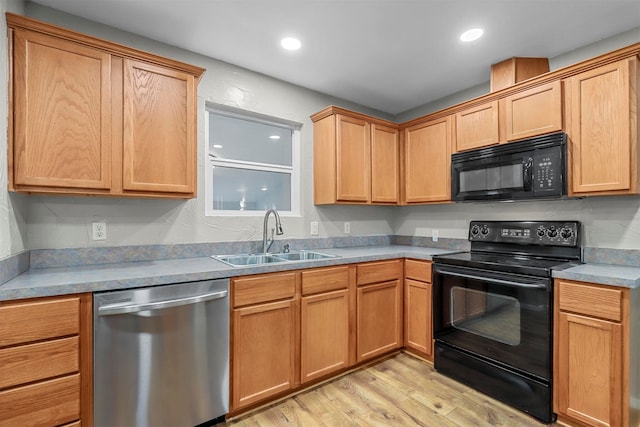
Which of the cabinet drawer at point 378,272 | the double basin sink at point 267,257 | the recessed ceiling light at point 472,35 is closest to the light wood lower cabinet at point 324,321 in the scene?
the cabinet drawer at point 378,272

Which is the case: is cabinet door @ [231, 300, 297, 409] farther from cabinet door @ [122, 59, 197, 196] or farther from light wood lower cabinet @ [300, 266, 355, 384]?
cabinet door @ [122, 59, 197, 196]

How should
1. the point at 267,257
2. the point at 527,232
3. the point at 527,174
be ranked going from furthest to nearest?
the point at 267,257 → the point at 527,232 → the point at 527,174

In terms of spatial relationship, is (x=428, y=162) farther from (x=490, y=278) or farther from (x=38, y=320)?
(x=38, y=320)

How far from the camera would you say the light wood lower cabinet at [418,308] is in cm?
256

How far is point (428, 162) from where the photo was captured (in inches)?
118

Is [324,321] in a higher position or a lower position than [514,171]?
lower

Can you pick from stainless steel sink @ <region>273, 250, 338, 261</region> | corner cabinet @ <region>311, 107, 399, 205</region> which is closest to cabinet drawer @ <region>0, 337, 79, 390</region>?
stainless steel sink @ <region>273, 250, 338, 261</region>

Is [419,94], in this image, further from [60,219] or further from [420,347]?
[60,219]

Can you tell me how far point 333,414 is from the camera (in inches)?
76.1

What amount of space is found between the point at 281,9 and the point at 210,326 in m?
1.97

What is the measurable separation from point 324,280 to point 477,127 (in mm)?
1839

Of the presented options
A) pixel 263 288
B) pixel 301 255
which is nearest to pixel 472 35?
pixel 301 255

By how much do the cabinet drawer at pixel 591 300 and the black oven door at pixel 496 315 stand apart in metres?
0.07

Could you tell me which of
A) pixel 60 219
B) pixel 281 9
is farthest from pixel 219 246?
pixel 281 9
